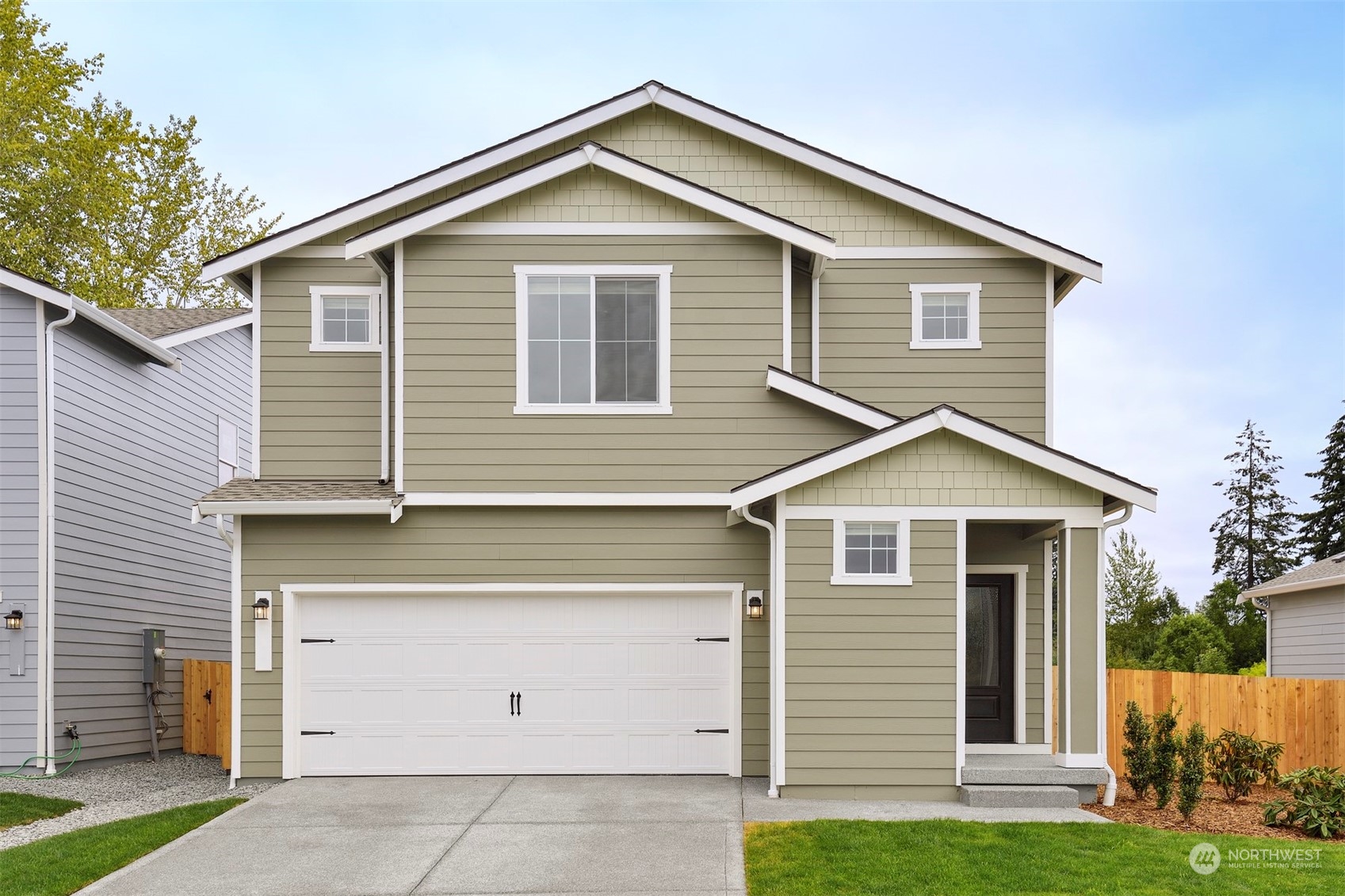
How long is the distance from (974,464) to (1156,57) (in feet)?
44.5

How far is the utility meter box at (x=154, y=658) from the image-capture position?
1448 cm

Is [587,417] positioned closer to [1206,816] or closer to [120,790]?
[120,790]

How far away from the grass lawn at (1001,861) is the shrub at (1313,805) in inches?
21.1

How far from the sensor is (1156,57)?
20141 mm

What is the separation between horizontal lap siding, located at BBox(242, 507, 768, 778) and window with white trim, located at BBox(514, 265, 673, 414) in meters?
1.20

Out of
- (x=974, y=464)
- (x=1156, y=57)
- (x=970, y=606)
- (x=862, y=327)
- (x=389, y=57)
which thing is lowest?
(x=970, y=606)

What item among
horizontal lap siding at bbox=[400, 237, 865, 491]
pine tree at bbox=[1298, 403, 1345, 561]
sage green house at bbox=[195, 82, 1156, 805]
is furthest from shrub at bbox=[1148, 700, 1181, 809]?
pine tree at bbox=[1298, 403, 1345, 561]

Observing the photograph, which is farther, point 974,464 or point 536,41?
point 536,41

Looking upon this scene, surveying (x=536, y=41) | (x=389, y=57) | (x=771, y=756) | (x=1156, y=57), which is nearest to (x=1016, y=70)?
(x=1156, y=57)

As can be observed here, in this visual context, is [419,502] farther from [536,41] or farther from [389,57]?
[389,57]

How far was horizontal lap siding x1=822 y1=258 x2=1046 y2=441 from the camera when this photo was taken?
495 inches

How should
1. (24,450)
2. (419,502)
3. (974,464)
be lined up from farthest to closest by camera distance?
(24,450) → (419,502) → (974,464)

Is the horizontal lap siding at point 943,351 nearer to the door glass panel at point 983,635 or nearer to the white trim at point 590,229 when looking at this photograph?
the white trim at point 590,229

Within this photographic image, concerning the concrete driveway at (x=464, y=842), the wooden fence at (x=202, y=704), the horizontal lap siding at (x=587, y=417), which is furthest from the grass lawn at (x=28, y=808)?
the horizontal lap siding at (x=587, y=417)
